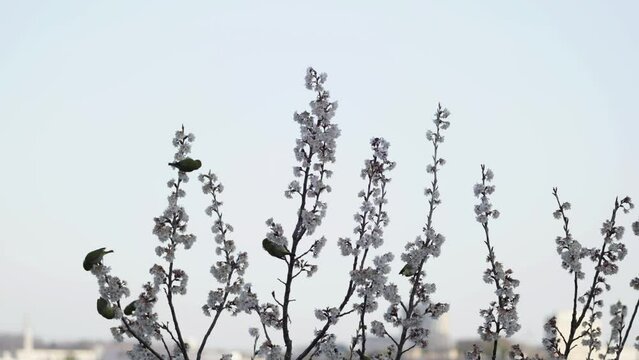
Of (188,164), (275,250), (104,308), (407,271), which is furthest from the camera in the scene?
(407,271)

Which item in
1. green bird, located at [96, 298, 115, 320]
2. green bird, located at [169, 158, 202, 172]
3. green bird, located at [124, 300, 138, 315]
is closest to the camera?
green bird, located at [96, 298, 115, 320]

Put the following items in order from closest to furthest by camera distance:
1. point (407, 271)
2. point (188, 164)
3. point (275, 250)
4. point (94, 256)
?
point (94, 256) < point (275, 250) < point (188, 164) < point (407, 271)

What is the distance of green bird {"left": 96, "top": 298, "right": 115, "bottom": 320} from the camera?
632cm

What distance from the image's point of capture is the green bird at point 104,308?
249 inches

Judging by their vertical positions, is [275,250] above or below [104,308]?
above

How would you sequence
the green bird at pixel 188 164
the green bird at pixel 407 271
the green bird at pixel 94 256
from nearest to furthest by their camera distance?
the green bird at pixel 94 256 → the green bird at pixel 188 164 → the green bird at pixel 407 271

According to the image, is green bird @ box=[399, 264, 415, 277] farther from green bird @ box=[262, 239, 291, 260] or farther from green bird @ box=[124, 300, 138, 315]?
green bird @ box=[124, 300, 138, 315]

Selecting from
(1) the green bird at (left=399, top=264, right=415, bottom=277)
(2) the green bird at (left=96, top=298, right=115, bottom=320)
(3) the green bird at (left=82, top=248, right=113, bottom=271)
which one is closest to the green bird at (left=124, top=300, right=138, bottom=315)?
(2) the green bird at (left=96, top=298, right=115, bottom=320)

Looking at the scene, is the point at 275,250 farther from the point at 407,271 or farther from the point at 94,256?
the point at 94,256

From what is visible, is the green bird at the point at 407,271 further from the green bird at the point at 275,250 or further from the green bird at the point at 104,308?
the green bird at the point at 104,308

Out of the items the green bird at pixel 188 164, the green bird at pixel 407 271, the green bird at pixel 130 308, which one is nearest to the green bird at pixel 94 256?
the green bird at pixel 130 308

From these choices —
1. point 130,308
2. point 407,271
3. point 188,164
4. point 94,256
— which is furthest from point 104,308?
point 407,271

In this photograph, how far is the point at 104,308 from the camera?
6.32 m

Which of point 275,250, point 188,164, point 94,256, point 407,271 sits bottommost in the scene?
A: point 94,256
